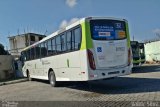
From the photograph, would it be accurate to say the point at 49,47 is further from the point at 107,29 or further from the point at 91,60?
the point at 91,60

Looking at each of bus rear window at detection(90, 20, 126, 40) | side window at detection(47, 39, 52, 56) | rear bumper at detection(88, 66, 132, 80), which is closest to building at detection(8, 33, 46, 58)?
side window at detection(47, 39, 52, 56)

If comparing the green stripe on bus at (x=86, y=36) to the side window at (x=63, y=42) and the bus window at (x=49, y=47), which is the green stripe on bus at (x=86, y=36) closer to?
the side window at (x=63, y=42)

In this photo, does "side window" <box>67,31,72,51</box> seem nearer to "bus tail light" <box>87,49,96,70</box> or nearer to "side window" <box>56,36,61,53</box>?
"side window" <box>56,36,61,53</box>

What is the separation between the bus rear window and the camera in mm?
11469

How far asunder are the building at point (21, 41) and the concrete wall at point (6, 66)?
57.4 ft

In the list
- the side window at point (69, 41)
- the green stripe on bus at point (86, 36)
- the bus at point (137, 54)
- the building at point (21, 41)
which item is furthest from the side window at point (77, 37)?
the building at point (21, 41)

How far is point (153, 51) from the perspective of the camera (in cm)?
4262

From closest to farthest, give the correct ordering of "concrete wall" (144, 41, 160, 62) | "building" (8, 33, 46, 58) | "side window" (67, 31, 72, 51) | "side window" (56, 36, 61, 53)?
"side window" (67, 31, 72, 51)
"side window" (56, 36, 61, 53)
"concrete wall" (144, 41, 160, 62)
"building" (8, 33, 46, 58)

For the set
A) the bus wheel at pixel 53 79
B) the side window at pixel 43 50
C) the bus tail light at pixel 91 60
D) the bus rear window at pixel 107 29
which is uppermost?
the bus rear window at pixel 107 29

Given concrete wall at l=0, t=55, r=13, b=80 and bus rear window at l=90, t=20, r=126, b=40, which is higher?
bus rear window at l=90, t=20, r=126, b=40

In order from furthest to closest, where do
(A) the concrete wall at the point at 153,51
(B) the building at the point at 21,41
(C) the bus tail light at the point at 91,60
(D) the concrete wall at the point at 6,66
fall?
(B) the building at the point at 21,41 → (A) the concrete wall at the point at 153,51 → (D) the concrete wall at the point at 6,66 → (C) the bus tail light at the point at 91,60

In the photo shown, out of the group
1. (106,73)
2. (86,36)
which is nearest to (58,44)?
(86,36)

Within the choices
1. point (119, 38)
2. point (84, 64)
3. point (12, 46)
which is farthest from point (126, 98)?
point (12, 46)

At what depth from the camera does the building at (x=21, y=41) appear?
50250 millimetres
